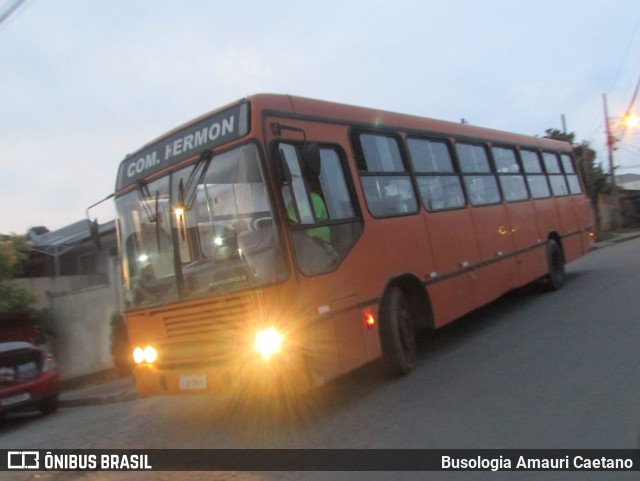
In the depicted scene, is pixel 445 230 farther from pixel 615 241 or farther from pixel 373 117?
pixel 615 241

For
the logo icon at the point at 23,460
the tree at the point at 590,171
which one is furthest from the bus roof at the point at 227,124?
the tree at the point at 590,171

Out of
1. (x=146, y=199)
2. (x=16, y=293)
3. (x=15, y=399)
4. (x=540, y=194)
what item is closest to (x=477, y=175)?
(x=540, y=194)

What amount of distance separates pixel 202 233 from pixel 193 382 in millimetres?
1448

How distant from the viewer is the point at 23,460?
6016 mm

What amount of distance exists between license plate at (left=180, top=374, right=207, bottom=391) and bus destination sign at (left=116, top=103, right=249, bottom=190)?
2.19m

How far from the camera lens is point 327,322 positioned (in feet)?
18.0

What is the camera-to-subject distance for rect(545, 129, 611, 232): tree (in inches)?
1251

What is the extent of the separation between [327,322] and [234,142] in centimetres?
194

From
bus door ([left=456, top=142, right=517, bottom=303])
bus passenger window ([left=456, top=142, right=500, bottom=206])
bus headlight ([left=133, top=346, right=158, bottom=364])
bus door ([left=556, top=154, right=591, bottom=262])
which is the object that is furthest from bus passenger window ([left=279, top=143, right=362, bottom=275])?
bus door ([left=556, top=154, right=591, bottom=262])

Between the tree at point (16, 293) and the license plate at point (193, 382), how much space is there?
7034mm

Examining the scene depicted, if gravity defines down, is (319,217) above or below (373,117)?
below

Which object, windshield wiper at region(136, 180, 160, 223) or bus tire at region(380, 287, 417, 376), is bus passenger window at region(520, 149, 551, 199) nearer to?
bus tire at region(380, 287, 417, 376)

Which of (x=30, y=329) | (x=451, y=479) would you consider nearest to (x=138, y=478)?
(x=451, y=479)

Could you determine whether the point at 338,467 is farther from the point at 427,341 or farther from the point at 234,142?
the point at 427,341
